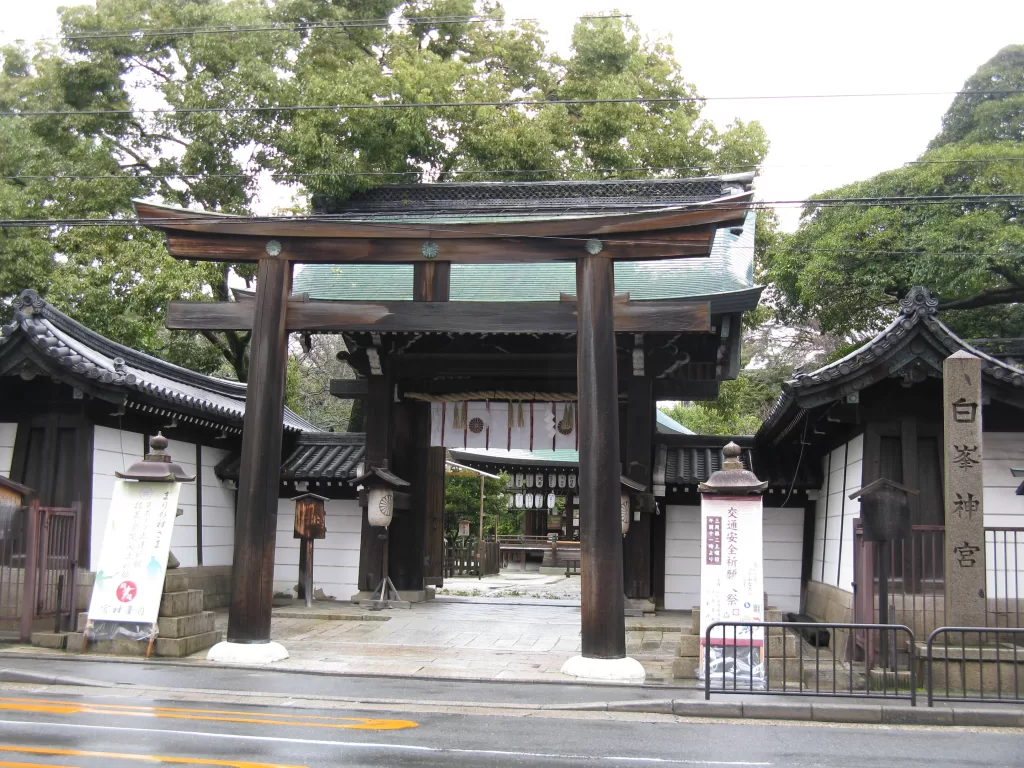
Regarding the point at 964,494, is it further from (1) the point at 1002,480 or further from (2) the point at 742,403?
(2) the point at 742,403

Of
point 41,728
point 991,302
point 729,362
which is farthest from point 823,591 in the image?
point 41,728

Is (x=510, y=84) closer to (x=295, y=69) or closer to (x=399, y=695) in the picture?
(x=295, y=69)

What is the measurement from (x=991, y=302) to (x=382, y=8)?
59.6ft

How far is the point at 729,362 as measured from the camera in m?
18.6

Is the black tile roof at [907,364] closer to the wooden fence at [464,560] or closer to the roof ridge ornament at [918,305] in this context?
the roof ridge ornament at [918,305]

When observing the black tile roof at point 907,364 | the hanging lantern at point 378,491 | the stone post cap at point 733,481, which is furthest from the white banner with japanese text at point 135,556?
the black tile roof at point 907,364

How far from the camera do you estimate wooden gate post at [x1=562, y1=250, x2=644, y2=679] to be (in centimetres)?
1204

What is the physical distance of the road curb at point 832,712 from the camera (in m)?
9.87

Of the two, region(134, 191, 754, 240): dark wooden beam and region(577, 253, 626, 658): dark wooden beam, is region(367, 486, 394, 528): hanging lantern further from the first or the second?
region(577, 253, 626, 658): dark wooden beam

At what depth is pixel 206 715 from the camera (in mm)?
9297

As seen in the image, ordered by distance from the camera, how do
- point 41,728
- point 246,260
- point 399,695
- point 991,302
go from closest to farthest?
point 41,728 < point 399,695 < point 246,260 < point 991,302

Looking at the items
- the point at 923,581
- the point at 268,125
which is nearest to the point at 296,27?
the point at 268,125

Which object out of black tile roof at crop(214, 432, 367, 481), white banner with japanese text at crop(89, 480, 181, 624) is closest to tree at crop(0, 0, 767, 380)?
black tile roof at crop(214, 432, 367, 481)

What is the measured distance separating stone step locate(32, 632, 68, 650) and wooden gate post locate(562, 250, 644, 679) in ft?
22.3
